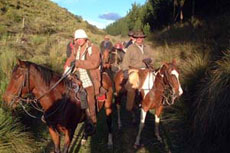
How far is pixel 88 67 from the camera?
15.5 feet

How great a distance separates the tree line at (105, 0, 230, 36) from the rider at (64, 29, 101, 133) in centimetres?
1247

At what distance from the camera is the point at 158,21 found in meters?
29.0

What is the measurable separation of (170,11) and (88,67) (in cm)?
2237

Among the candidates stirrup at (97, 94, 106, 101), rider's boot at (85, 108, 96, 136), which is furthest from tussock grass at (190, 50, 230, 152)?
rider's boot at (85, 108, 96, 136)

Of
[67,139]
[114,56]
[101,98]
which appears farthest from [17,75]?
[114,56]

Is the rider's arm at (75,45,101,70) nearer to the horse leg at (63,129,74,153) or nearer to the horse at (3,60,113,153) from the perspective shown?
the horse at (3,60,113,153)

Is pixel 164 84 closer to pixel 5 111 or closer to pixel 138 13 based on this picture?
pixel 5 111

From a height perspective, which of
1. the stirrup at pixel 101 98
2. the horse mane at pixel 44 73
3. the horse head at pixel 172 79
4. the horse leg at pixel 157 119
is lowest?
the horse leg at pixel 157 119

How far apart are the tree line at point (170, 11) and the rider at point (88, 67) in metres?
12.5

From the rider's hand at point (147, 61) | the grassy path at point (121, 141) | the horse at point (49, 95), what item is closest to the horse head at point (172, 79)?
the rider's hand at point (147, 61)

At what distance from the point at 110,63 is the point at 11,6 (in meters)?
14.7

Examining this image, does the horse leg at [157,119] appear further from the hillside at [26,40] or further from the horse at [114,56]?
the horse at [114,56]

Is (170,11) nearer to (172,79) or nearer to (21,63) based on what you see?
(172,79)

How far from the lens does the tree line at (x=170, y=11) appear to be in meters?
16.3
